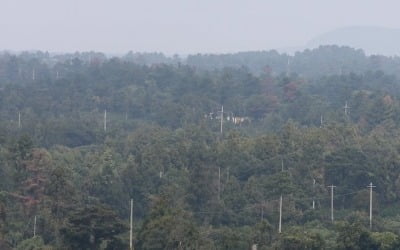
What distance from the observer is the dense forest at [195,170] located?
2542 centimetres

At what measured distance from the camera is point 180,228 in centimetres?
2472

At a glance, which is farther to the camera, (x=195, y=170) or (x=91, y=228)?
(x=195, y=170)

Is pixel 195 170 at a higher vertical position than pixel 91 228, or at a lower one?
higher

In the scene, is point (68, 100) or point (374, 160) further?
point (68, 100)

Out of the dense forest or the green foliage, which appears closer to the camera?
the green foliage

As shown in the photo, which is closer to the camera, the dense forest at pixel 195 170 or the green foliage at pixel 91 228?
the green foliage at pixel 91 228

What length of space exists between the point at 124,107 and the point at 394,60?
59063 mm

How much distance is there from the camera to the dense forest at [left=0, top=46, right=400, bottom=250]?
83.4 feet

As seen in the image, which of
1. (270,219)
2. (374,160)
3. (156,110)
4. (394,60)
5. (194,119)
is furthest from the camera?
(394,60)

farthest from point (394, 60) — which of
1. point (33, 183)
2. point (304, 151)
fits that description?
point (33, 183)

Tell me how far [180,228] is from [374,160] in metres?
12.2

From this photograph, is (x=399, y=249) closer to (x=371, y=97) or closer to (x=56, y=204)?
(x=56, y=204)

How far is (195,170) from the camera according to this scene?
32.5 metres

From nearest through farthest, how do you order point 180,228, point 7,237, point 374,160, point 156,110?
point 180,228
point 7,237
point 374,160
point 156,110
